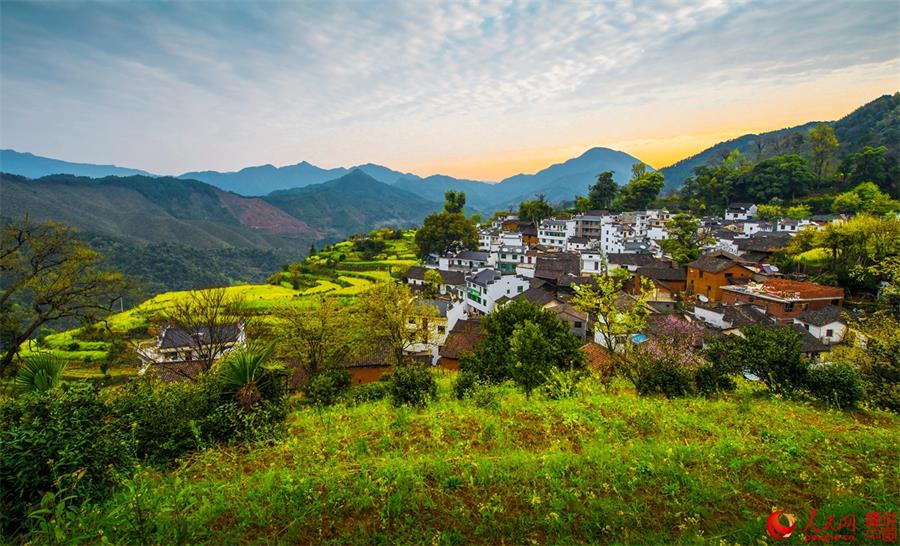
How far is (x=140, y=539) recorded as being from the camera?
12.5ft

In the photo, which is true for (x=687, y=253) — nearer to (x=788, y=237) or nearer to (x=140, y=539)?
(x=788, y=237)

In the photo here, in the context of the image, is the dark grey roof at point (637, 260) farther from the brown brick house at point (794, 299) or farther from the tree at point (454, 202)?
the tree at point (454, 202)

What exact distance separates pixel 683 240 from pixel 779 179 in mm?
32761

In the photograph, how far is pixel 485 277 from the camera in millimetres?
40219

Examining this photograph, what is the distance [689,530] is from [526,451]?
91.0 inches

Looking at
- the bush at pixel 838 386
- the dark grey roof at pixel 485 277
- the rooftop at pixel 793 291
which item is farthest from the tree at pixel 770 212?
the bush at pixel 838 386

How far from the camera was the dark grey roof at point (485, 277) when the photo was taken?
128 ft

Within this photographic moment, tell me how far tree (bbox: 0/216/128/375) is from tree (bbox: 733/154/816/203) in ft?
283

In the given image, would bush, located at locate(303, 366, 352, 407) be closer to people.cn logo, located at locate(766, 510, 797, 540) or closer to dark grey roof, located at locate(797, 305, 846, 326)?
people.cn logo, located at locate(766, 510, 797, 540)

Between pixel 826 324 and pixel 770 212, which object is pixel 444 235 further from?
pixel 770 212

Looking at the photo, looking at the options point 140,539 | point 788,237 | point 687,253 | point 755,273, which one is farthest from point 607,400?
point 788,237

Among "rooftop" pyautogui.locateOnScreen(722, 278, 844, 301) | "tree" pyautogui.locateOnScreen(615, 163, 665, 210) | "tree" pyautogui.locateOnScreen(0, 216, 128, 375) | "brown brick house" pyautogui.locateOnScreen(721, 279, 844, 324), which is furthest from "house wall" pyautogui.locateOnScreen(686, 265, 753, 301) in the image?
"tree" pyautogui.locateOnScreen(0, 216, 128, 375)

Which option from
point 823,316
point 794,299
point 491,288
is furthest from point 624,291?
point 823,316

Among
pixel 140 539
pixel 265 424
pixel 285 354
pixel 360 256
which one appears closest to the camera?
pixel 140 539
